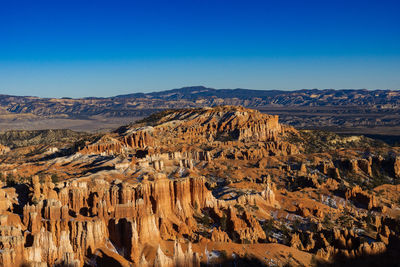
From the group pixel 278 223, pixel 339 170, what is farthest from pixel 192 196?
pixel 339 170

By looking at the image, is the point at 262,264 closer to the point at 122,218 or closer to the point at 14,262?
the point at 122,218

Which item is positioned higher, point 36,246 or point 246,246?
point 36,246

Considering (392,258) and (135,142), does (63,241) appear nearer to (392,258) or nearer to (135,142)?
(392,258)

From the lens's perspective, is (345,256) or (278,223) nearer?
(345,256)

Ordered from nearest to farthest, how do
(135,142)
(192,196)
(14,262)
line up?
(14,262) < (192,196) < (135,142)

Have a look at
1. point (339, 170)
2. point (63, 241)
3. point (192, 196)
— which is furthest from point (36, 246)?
point (339, 170)

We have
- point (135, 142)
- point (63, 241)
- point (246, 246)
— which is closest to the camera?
point (63, 241)
